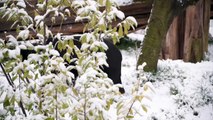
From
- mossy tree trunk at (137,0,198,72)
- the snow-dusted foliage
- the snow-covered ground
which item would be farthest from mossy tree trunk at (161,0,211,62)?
the snow-dusted foliage

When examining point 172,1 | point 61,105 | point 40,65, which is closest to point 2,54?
point 40,65

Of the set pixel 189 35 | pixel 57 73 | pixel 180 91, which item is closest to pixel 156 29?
pixel 180 91

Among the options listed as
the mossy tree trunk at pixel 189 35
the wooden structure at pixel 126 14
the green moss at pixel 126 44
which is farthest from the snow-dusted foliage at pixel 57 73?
the green moss at pixel 126 44

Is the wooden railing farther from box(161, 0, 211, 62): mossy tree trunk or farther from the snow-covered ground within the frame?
the snow-covered ground

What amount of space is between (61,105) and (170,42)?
8096mm

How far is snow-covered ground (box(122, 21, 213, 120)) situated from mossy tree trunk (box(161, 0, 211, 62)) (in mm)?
1265

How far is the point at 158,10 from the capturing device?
7.36 m

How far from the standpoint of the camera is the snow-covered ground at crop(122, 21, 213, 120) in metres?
6.25

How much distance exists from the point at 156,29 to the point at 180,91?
5.19 feet

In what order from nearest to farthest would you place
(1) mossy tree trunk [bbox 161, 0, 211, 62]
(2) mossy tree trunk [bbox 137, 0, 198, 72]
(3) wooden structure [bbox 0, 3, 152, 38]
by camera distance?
(2) mossy tree trunk [bbox 137, 0, 198, 72]
(1) mossy tree trunk [bbox 161, 0, 211, 62]
(3) wooden structure [bbox 0, 3, 152, 38]

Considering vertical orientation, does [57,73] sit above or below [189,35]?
above

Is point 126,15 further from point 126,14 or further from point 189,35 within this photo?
point 189,35

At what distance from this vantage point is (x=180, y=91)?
682 centimetres

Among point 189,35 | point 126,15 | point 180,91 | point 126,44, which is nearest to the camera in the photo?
point 180,91
